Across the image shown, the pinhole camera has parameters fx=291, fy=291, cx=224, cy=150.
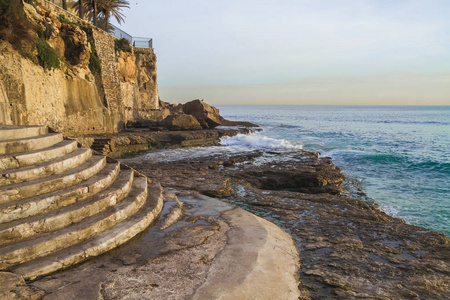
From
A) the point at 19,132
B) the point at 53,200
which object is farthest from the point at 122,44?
the point at 53,200

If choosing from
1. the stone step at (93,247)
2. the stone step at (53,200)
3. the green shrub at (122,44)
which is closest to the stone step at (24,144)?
the stone step at (53,200)

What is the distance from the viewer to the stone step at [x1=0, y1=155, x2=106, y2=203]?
3.32 meters

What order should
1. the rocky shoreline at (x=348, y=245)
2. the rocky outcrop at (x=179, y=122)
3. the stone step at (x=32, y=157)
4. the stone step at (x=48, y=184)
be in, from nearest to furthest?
the rocky shoreline at (x=348, y=245), the stone step at (x=48, y=184), the stone step at (x=32, y=157), the rocky outcrop at (x=179, y=122)

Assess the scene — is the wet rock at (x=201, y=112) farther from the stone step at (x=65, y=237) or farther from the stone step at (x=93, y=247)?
the stone step at (x=65, y=237)

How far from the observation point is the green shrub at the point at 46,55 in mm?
13328

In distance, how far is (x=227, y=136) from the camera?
23406mm

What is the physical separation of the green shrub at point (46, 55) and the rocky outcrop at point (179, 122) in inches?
376

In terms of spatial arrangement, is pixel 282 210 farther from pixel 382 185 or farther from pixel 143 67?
pixel 143 67

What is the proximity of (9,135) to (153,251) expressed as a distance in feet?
8.94

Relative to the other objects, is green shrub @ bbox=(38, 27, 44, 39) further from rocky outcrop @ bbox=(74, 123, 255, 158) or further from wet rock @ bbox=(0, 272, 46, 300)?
wet rock @ bbox=(0, 272, 46, 300)

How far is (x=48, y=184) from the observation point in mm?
3686

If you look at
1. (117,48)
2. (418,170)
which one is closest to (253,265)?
(418,170)

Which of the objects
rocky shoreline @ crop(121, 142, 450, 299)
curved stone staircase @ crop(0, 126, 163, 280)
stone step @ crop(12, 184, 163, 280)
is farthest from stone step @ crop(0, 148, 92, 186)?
rocky shoreline @ crop(121, 142, 450, 299)

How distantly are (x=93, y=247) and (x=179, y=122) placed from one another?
804 inches
